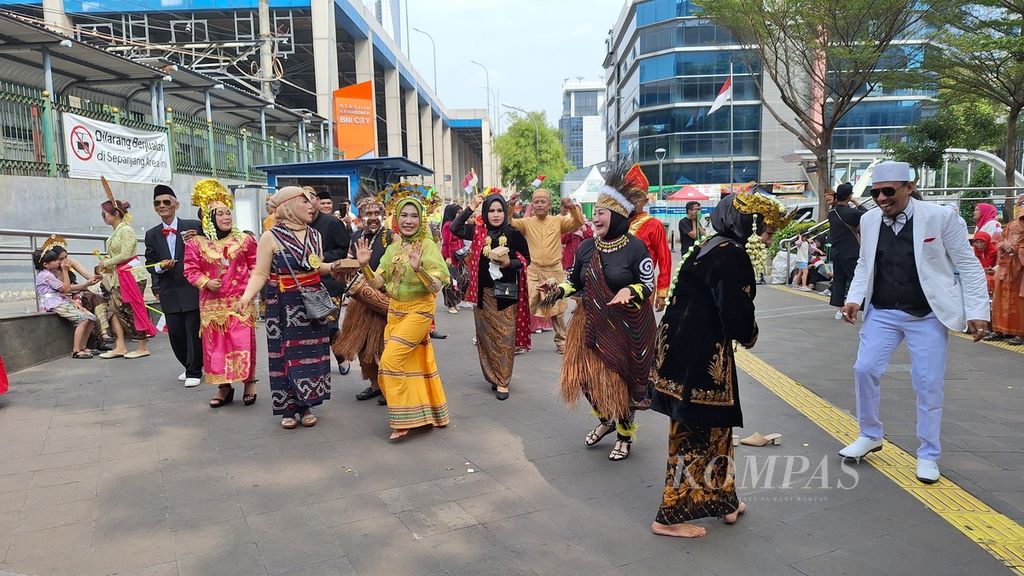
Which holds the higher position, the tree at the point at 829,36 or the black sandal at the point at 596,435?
the tree at the point at 829,36

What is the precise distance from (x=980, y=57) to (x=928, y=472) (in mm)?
15469

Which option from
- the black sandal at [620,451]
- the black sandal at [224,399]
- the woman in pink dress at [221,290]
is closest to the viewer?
the black sandal at [620,451]

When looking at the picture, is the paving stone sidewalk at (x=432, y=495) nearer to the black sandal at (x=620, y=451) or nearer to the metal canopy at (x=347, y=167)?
the black sandal at (x=620, y=451)

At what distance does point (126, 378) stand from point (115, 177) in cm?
707

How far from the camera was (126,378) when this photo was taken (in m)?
7.05

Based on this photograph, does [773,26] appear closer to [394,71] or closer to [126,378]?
[126,378]

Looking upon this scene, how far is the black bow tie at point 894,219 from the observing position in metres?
4.13

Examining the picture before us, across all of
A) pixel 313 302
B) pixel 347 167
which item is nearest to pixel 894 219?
pixel 313 302

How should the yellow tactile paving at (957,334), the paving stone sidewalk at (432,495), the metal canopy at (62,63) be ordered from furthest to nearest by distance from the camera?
1. the metal canopy at (62,63)
2. the yellow tactile paving at (957,334)
3. the paving stone sidewalk at (432,495)

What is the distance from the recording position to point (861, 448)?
4320 millimetres

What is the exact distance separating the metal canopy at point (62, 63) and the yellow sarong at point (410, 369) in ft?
35.4

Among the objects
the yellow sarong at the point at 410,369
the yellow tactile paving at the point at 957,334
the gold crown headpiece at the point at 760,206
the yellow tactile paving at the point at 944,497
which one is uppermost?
the gold crown headpiece at the point at 760,206

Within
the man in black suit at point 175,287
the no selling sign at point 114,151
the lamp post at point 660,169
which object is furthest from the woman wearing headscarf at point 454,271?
the lamp post at point 660,169

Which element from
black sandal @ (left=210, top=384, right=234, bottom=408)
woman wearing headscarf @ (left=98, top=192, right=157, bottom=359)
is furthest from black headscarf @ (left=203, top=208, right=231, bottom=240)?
woman wearing headscarf @ (left=98, top=192, right=157, bottom=359)
